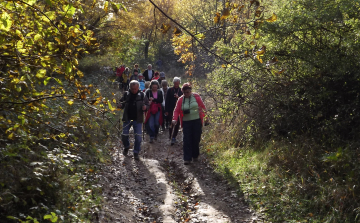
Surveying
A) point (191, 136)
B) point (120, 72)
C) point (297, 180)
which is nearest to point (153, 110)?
point (120, 72)

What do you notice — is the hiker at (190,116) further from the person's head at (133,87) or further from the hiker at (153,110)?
the hiker at (153,110)

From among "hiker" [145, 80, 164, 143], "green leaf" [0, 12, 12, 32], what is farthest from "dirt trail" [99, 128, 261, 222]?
"green leaf" [0, 12, 12, 32]

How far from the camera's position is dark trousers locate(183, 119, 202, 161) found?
9.62 m

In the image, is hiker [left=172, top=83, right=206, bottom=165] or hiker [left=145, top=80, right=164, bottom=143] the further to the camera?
hiker [left=145, top=80, right=164, bottom=143]

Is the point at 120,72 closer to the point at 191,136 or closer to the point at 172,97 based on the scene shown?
the point at 172,97

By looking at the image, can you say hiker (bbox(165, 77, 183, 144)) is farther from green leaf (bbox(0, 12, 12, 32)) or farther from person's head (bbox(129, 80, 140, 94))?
green leaf (bbox(0, 12, 12, 32))

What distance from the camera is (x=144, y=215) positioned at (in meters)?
6.71

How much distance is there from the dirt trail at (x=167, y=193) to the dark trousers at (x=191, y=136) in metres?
0.41

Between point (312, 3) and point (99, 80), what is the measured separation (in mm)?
13708

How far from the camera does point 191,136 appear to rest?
32.1 ft

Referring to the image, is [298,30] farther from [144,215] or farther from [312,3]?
[144,215]

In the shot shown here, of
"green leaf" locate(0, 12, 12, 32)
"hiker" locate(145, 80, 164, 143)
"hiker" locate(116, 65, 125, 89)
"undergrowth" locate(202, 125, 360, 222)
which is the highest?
"green leaf" locate(0, 12, 12, 32)

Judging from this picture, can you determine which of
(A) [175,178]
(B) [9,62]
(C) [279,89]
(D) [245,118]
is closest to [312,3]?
(C) [279,89]

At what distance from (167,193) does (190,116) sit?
8.28 feet
